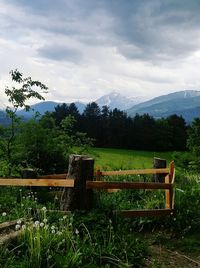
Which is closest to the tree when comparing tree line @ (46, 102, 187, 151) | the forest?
the forest

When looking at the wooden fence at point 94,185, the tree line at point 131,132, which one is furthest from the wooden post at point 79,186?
the tree line at point 131,132

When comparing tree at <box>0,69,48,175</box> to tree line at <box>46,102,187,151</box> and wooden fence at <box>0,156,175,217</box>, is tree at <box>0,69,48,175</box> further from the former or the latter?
tree line at <box>46,102,187,151</box>

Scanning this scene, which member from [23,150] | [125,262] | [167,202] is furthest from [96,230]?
[23,150]

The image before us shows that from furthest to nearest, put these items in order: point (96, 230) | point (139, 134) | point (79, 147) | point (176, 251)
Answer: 1. point (139, 134)
2. point (79, 147)
3. point (176, 251)
4. point (96, 230)

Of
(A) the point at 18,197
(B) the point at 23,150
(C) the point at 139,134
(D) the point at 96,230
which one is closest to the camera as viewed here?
(D) the point at 96,230

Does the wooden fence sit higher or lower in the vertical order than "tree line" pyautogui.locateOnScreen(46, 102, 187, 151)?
lower

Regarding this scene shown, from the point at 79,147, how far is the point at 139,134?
63.9m

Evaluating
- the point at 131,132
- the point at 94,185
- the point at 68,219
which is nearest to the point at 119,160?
the point at 131,132

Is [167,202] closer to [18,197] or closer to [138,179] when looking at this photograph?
[18,197]

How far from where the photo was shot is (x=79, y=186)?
26.9 feet

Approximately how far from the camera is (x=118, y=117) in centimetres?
8656

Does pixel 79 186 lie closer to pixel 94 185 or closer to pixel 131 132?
pixel 94 185

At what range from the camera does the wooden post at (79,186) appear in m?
8.18

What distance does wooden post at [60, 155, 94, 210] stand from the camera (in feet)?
26.8
